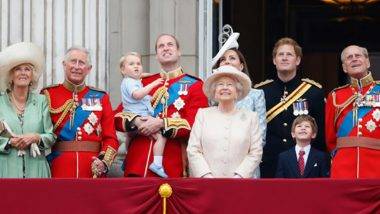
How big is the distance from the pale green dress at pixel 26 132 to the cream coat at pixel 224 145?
1.15 m

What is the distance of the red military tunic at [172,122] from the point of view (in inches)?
503

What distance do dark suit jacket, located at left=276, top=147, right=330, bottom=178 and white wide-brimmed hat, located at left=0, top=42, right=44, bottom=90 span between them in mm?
2065

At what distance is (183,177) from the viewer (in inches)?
494

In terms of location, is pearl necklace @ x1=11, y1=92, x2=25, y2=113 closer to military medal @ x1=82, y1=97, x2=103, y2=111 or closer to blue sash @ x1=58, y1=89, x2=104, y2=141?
blue sash @ x1=58, y1=89, x2=104, y2=141

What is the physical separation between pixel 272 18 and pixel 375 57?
1366mm

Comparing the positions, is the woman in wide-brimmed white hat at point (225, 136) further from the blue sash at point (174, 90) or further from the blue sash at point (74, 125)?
the blue sash at point (74, 125)

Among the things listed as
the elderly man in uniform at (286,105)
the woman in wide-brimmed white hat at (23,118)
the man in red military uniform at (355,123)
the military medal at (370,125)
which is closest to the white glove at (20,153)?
the woman in wide-brimmed white hat at (23,118)

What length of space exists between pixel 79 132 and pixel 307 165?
184 centimetres

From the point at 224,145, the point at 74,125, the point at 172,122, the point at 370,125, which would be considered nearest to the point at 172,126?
the point at 172,122

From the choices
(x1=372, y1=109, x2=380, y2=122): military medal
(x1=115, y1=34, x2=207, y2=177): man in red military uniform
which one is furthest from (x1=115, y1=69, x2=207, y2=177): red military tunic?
(x1=372, y1=109, x2=380, y2=122): military medal

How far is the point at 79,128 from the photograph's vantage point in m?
12.8

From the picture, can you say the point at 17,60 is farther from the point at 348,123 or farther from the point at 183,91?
the point at 348,123

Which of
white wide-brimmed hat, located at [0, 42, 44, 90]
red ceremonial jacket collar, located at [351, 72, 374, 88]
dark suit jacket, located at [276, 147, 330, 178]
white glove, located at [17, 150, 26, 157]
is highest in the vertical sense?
white wide-brimmed hat, located at [0, 42, 44, 90]

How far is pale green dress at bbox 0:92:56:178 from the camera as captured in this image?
1247 centimetres
